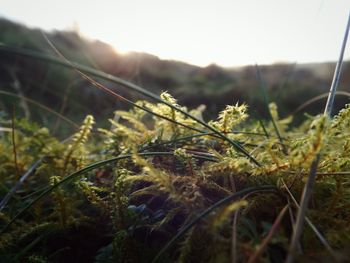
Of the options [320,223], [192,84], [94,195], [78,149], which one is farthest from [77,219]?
[192,84]

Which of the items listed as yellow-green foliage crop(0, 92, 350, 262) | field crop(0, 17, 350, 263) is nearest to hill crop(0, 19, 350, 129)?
field crop(0, 17, 350, 263)

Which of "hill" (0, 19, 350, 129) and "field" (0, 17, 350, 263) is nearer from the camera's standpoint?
"field" (0, 17, 350, 263)

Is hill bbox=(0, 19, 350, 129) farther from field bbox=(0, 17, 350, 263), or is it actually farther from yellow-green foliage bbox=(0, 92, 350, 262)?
yellow-green foliage bbox=(0, 92, 350, 262)

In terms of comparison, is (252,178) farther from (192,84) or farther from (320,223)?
(192,84)

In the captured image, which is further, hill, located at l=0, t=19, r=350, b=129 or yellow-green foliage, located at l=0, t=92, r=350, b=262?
hill, located at l=0, t=19, r=350, b=129

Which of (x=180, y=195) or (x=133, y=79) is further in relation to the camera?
(x=133, y=79)

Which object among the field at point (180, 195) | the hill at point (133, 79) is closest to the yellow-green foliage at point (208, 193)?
the field at point (180, 195)

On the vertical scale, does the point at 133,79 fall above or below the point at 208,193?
below

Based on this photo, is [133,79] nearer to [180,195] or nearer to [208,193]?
[208,193]

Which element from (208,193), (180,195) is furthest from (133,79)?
(180,195)

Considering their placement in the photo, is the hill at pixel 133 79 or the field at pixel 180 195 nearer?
the field at pixel 180 195

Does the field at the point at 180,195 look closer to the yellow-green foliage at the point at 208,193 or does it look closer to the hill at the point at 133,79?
the yellow-green foliage at the point at 208,193

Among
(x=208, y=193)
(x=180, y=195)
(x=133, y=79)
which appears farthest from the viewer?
(x=133, y=79)
